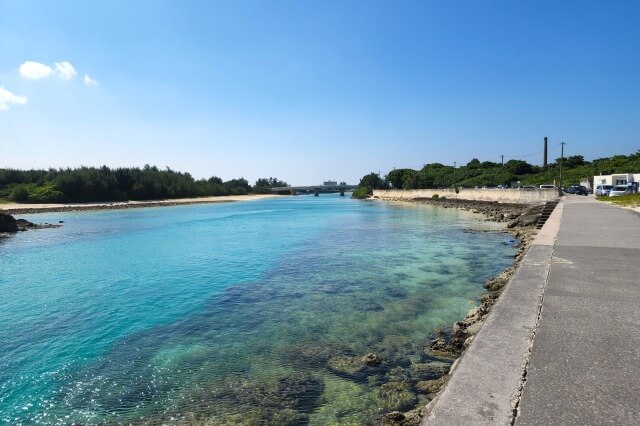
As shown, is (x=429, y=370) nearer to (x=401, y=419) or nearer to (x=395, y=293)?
(x=401, y=419)

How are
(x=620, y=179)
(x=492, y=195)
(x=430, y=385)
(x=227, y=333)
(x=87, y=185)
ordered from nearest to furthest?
(x=430, y=385), (x=227, y=333), (x=620, y=179), (x=492, y=195), (x=87, y=185)

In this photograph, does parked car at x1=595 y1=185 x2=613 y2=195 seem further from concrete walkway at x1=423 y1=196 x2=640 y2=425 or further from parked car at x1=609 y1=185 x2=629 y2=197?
concrete walkway at x1=423 y1=196 x2=640 y2=425

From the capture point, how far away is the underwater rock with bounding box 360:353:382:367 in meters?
7.59

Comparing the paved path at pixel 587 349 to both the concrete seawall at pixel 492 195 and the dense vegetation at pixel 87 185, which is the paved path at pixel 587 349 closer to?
the concrete seawall at pixel 492 195

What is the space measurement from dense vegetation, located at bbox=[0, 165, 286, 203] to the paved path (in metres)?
107

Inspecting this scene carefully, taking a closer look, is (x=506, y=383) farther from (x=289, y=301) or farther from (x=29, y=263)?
(x=29, y=263)

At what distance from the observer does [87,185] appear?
9738 centimetres

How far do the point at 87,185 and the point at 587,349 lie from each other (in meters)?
114

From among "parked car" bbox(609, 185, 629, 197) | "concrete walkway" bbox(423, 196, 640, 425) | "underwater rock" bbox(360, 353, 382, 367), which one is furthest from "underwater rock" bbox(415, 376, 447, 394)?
"parked car" bbox(609, 185, 629, 197)

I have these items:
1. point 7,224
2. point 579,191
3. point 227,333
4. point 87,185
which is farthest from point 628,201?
point 87,185

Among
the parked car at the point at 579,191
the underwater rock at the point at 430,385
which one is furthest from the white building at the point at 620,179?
the underwater rock at the point at 430,385

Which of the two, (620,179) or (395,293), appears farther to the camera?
(620,179)

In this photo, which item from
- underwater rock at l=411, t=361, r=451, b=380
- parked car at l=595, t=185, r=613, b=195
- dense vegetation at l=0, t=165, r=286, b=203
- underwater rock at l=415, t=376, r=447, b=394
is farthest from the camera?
dense vegetation at l=0, t=165, r=286, b=203

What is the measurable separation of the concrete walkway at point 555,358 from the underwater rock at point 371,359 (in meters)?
2.59
